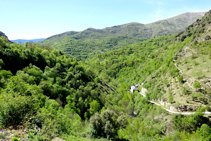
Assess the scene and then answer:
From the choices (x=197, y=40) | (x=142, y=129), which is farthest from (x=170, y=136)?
(x=197, y=40)

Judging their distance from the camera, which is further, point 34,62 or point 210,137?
point 34,62

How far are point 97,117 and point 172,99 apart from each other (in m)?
38.0

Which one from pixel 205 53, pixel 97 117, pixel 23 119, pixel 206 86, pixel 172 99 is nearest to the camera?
pixel 23 119

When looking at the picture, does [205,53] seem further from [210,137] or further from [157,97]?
[210,137]

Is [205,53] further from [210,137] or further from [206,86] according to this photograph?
→ [210,137]

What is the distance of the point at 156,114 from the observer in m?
53.3

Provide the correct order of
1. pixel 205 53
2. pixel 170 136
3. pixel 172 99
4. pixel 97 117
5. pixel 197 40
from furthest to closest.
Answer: pixel 197 40 < pixel 205 53 < pixel 172 99 < pixel 170 136 < pixel 97 117

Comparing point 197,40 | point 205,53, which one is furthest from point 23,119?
point 197,40

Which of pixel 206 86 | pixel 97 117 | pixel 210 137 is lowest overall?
pixel 210 137

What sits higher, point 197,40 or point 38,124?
point 197,40

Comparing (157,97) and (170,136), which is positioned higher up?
(157,97)

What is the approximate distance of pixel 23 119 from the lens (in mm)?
12750

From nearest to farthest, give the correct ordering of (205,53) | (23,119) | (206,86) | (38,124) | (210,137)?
1. (23,119)
2. (38,124)
3. (210,137)
4. (206,86)
5. (205,53)

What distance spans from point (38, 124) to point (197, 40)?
296 ft
